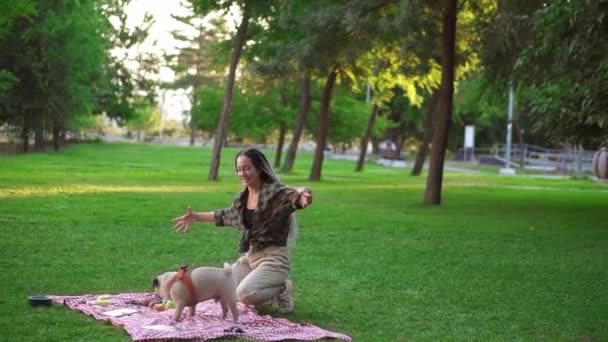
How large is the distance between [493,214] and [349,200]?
15.1 ft

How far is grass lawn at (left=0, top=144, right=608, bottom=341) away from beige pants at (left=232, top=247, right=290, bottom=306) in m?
0.33

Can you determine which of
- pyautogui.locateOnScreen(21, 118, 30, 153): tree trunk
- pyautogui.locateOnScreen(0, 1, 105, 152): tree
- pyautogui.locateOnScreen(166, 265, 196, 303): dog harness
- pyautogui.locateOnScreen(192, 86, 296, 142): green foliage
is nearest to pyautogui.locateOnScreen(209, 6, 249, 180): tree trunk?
pyautogui.locateOnScreen(192, 86, 296, 142): green foliage

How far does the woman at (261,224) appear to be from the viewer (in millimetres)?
8172

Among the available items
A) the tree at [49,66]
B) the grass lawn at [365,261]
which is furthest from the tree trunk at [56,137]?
the grass lawn at [365,261]

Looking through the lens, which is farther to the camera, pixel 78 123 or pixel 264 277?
pixel 78 123

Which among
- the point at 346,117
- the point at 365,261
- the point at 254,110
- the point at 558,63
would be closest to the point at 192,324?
the point at 365,261

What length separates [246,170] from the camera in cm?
817

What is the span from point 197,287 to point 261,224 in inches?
49.8

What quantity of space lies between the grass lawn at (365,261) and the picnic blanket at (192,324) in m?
0.20

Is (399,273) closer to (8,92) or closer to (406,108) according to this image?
(8,92)

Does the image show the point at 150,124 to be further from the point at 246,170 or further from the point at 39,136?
the point at 246,170

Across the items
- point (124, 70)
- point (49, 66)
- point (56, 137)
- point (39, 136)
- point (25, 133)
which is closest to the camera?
point (49, 66)

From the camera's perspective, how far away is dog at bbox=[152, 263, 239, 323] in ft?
23.8

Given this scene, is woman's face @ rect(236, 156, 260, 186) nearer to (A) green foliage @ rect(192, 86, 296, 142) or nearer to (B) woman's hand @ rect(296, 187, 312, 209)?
(B) woman's hand @ rect(296, 187, 312, 209)
